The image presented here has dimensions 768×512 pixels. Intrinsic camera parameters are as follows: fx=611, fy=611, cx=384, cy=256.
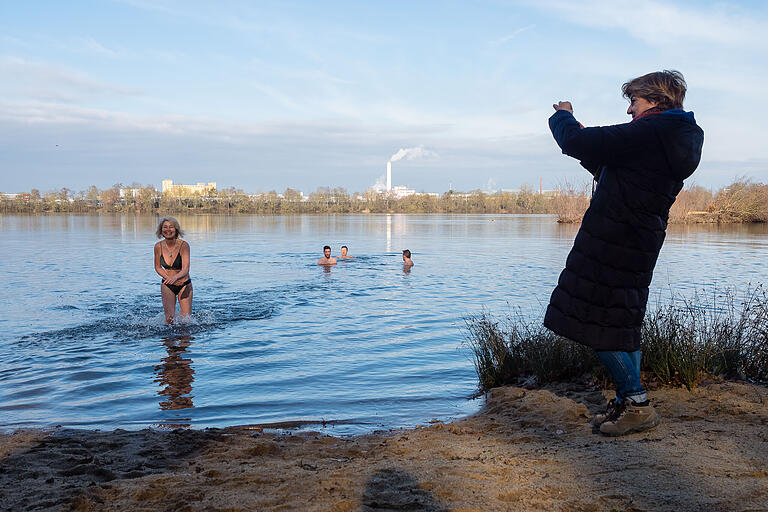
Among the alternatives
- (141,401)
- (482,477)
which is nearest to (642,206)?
(482,477)

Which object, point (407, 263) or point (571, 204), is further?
point (571, 204)

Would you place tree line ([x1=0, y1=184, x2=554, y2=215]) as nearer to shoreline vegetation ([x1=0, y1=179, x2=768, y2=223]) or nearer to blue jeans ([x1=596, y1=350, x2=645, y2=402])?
shoreline vegetation ([x1=0, y1=179, x2=768, y2=223])

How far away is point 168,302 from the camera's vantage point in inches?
435

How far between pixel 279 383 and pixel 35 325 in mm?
6500

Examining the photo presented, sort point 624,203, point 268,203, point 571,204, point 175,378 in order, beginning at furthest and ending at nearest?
1. point 268,203
2. point 571,204
3. point 175,378
4. point 624,203

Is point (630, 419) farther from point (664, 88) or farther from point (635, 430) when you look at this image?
point (664, 88)

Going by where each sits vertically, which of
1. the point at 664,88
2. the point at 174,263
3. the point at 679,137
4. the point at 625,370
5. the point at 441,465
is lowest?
the point at 441,465

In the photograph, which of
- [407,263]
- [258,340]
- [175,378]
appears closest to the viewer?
[175,378]

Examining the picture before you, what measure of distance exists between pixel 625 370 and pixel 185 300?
342 inches

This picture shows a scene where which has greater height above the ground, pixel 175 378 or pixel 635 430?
pixel 635 430

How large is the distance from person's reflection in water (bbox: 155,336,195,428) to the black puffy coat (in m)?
4.07

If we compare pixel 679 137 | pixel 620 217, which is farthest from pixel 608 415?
pixel 679 137

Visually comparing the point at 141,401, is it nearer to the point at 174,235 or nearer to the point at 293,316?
the point at 174,235

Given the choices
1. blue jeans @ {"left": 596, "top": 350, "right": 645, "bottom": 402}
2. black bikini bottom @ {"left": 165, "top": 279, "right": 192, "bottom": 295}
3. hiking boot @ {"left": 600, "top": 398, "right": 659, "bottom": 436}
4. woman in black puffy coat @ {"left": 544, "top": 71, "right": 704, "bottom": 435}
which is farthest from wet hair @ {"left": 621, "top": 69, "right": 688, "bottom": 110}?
black bikini bottom @ {"left": 165, "top": 279, "right": 192, "bottom": 295}
